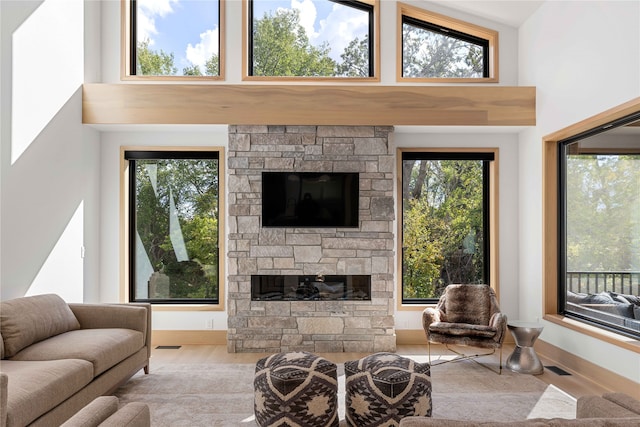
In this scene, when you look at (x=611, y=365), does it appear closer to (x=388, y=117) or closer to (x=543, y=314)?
(x=543, y=314)

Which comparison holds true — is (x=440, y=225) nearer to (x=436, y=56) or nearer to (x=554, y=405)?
(x=436, y=56)

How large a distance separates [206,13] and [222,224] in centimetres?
257

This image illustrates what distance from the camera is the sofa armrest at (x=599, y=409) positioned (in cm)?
166

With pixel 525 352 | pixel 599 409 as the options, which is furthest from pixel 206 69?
pixel 599 409

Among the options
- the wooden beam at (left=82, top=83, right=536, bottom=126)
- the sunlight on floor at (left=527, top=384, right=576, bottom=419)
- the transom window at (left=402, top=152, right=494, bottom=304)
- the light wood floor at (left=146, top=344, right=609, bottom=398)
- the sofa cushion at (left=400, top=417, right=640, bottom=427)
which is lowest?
the light wood floor at (left=146, top=344, right=609, bottom=398)

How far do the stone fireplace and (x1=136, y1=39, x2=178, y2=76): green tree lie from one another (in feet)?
4.08

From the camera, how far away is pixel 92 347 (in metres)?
3.50

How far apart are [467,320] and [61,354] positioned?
12.7ft

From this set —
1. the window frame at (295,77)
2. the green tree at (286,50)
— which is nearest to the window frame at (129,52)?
the window frame at (295,77)

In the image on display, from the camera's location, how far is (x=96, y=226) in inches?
221

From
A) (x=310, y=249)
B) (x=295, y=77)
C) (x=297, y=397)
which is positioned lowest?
(x=297, y=397)

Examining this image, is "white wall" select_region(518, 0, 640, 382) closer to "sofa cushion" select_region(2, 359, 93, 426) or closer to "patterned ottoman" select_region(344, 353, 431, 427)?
"patterned ottoman" select_region(344, 353, 431, 427)

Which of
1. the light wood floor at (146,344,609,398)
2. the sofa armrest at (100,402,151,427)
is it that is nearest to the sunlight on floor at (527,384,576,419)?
the light wood floor at (146,344,609,398)

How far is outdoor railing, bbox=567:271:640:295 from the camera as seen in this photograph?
12.9ft
